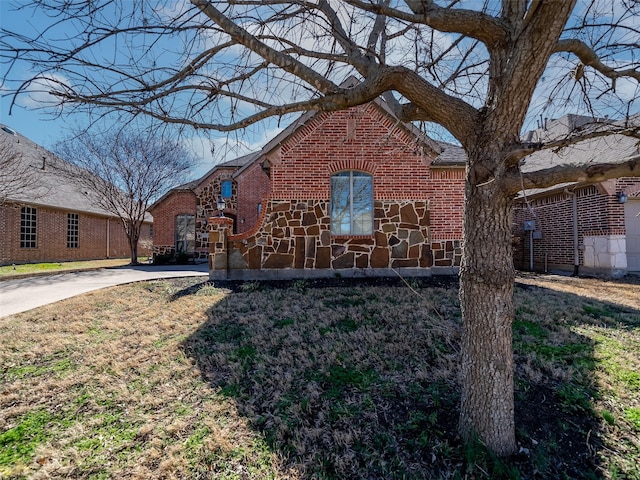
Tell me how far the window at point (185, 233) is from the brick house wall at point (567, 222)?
15805 millimetres

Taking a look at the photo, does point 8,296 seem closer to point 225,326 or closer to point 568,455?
point 225,326

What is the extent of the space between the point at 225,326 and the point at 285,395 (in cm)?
216

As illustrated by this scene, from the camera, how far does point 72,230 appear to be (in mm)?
17969

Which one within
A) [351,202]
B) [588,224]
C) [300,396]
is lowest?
[300,396]

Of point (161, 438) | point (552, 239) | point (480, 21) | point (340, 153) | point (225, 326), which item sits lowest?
point (161, 438)

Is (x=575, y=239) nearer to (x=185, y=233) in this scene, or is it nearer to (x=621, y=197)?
(x=621, y=197)

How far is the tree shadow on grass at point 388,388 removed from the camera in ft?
7.20

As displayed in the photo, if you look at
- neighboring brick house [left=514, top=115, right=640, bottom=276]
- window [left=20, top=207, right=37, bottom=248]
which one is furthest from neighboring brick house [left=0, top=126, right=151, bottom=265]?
neighboring brick house [left=514, top=115, right=640, bottom=276]

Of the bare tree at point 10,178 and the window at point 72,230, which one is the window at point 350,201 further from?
the window at point 72,230

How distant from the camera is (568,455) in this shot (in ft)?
7.29

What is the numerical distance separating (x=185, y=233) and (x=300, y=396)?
55.5 feet

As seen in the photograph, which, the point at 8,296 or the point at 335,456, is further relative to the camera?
the point at 8,296

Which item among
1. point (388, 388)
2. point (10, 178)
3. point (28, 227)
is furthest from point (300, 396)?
point (28, 227)

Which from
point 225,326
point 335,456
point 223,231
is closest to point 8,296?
point 223,231
